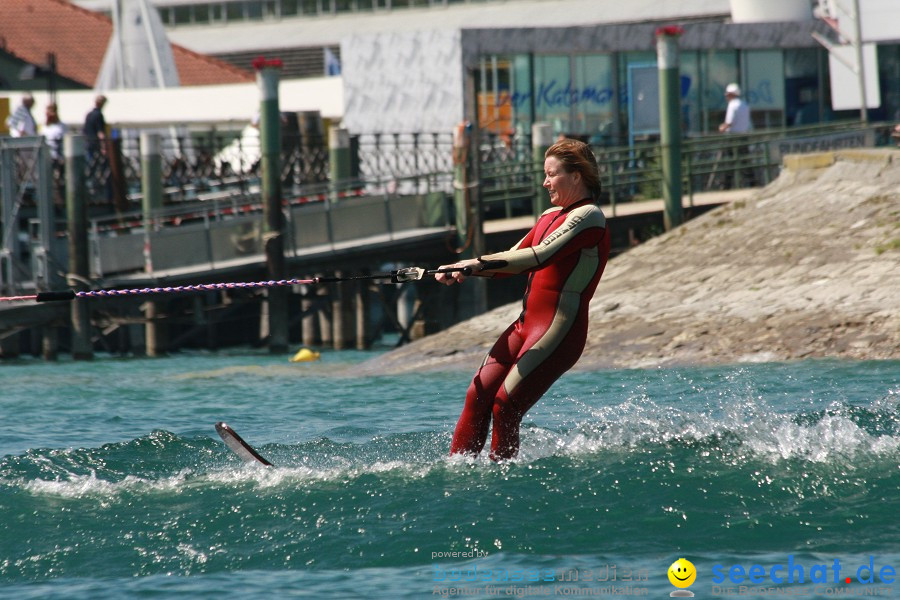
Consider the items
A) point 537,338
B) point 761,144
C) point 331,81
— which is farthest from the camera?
point 331,81

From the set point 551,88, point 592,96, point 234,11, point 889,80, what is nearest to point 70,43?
point 234,11

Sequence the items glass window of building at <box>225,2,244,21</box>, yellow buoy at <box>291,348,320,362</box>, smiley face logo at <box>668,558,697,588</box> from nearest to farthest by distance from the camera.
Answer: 1. smiley face logo at <box>668,558,697,588</box>
2. yellow buoy at <box>291,348,320,362</box>
3. glass window of building at <box>225,2,244,21</box>

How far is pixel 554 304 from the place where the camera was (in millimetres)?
7207

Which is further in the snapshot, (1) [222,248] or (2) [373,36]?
(2) [373,36]

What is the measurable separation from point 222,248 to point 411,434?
34.5ft

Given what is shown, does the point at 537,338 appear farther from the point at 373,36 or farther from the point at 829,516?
the point at 373,36

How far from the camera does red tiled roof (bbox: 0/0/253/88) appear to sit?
37.8 metres

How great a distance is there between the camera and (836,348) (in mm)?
12898

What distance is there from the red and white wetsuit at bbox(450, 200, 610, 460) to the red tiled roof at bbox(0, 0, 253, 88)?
30.3 m

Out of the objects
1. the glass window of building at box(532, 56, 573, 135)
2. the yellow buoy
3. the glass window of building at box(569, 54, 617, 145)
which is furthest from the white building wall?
the yellow buoy

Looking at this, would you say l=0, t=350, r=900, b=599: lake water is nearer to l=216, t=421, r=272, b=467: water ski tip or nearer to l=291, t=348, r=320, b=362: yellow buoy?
l=216, t=421, r=272, b=467: water ski tip

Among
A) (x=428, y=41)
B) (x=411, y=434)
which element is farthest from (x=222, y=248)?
(x=411, y=434)

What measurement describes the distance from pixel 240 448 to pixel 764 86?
2198cm

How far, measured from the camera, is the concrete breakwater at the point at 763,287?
13336mm
